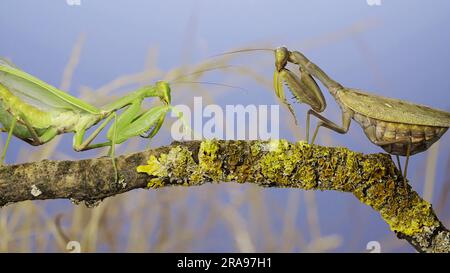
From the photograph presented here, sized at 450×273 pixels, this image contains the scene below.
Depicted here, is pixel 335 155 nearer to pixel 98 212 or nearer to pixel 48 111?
pixel 48 111

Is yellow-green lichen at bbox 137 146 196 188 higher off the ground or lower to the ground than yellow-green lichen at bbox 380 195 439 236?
higher

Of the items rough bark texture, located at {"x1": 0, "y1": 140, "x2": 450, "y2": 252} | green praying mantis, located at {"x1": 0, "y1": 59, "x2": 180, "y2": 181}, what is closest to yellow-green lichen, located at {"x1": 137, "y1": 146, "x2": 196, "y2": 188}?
rough bark texture, located at {"x1": 0, "y1": 140, "x2": 450, "y2": 252}

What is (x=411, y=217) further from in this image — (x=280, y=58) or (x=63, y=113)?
(x=63, y=113)

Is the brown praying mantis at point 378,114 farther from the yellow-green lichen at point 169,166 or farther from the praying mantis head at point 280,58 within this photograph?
the yellow-green lichen at point 169,166

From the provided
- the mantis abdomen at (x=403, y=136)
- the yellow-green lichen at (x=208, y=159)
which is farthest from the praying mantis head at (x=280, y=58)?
the yellow-green lichen at (x=208, y=159)

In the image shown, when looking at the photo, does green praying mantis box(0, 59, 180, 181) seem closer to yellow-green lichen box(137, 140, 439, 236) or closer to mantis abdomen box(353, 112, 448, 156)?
yellow-green lichen box(137, 140, 439, 236)

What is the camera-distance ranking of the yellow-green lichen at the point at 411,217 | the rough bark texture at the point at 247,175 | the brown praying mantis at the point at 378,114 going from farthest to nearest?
1. the brown praying mantis at the point at 378,114
2. the yellow-green lichen at the point at 411,217
3. the rough bark texture at the point at 247,175

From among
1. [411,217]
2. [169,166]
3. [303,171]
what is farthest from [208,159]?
[411,217]
